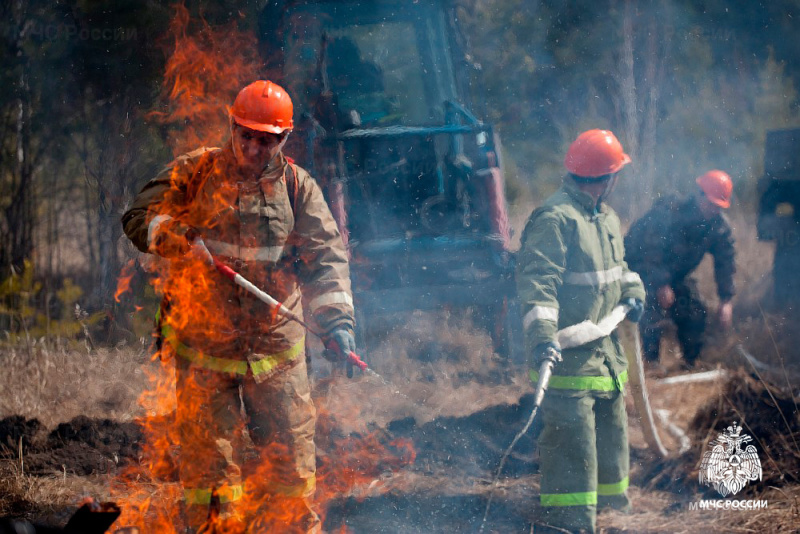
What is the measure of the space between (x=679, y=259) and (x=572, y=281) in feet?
9.38

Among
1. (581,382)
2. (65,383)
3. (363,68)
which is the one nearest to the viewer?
(581,382)

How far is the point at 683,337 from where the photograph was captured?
6277mm

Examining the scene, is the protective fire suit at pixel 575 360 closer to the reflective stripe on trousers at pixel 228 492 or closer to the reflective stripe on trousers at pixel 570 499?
the reflective stripe on trousers at pixel 570 499

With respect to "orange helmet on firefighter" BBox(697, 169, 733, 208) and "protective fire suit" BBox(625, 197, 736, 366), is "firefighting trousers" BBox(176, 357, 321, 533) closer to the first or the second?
"protective fire suit" BBox(625, 197, 736, 366)

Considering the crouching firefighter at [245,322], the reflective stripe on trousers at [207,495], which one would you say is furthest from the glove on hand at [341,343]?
the reflective stripe on trousers at [207,495]

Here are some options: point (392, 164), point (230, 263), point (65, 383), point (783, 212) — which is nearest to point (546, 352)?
point (230, 263)

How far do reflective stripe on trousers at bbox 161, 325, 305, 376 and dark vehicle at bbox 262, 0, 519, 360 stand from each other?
243 cm

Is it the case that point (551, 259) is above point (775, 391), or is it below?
above

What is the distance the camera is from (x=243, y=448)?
336 centimetres

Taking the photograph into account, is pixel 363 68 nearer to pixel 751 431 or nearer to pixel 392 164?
pixel 392 164

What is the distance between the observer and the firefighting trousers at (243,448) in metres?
3.24

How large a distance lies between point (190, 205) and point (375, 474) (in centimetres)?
215

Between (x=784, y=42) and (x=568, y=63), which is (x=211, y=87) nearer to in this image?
(x=568, y=63)

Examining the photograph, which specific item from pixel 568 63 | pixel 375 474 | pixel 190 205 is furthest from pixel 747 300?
pixel 190 205
